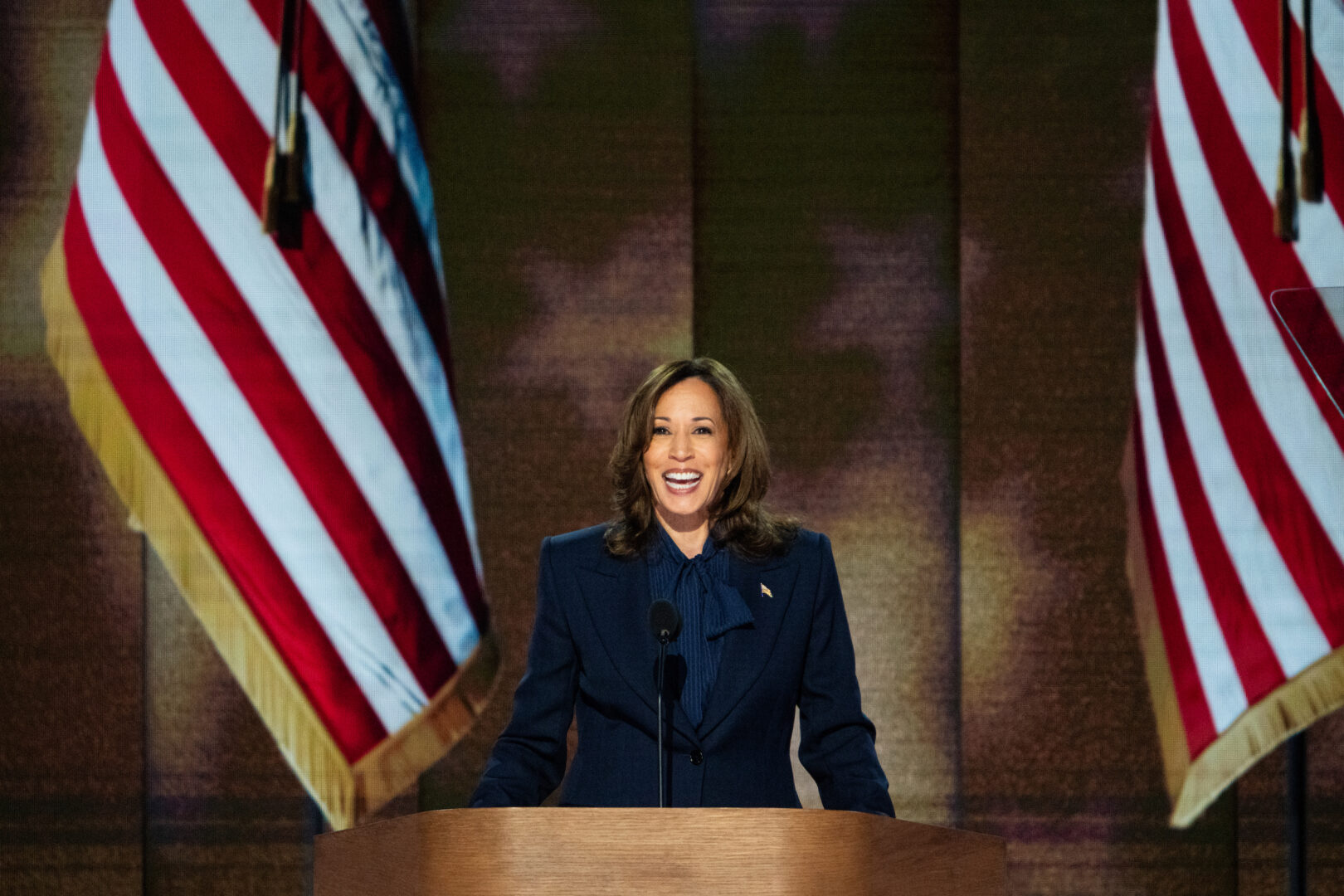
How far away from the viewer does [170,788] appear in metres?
3.83

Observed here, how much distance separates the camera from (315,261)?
3.76 meters

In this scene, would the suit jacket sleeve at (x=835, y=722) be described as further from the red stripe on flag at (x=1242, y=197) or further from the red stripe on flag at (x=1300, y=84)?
the red stripe on flag at (x=1300, y=84)

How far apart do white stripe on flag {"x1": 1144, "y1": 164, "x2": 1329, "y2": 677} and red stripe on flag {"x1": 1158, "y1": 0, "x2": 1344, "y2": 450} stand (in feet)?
0.64

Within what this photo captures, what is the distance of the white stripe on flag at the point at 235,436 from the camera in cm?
371

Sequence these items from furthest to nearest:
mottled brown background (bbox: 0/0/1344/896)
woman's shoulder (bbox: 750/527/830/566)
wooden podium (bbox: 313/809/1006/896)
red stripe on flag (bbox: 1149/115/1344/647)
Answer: mottled brown background (bbox: 0/0/1344/896) < red stripe on flag (bbox: 1149/115/1344/647) < woman's shoulder (bbox: 750/527/830/566) < wooden podium (bbox: 313/809/1006/896)

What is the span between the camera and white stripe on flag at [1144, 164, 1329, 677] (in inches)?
146

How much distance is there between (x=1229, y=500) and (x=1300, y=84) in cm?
114

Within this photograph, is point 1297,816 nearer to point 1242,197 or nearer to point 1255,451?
point 1255,451

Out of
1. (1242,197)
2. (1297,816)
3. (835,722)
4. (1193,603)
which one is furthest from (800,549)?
(1297,816)

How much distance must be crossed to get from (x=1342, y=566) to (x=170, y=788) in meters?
3.22

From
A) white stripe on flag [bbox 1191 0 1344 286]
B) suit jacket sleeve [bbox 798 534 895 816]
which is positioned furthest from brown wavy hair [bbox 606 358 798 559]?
white stripe on flag [bbox 1191 0 1344 286]

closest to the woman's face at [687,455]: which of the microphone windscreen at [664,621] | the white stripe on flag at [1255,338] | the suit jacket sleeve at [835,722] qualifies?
the suit jacket sleeve at [835,722]

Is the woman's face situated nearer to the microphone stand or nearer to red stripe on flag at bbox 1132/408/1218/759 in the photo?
the microphone stand

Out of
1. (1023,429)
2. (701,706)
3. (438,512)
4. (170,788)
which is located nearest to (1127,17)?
(1023,429)
